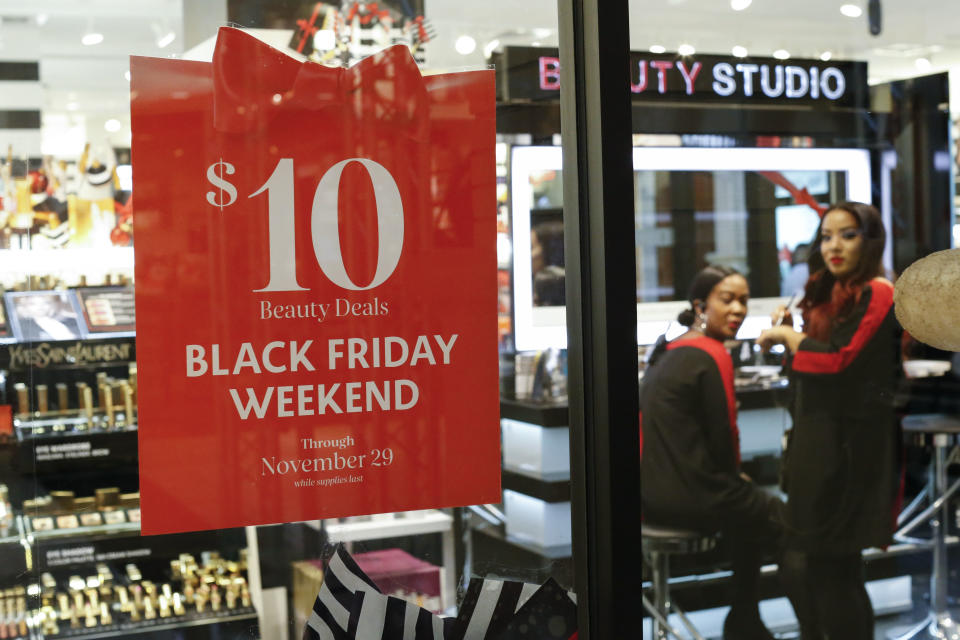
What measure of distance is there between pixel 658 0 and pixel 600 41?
11.6 feet

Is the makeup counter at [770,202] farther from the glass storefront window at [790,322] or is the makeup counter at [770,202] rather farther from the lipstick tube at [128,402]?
the lipstick tube at [128,402]

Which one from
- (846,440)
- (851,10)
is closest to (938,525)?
(846,440)

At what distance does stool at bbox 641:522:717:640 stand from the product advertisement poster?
1671 mm

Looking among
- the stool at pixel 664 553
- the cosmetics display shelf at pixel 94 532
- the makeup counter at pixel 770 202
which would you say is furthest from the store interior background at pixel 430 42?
the cosmetics display shelf at pixel 94 532

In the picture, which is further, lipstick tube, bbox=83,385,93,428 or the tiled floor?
the tiled floor

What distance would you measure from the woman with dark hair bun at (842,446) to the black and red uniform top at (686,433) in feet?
1.09

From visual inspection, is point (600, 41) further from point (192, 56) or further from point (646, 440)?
point (646, 440)

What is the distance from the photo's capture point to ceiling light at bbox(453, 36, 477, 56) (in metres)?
1.64

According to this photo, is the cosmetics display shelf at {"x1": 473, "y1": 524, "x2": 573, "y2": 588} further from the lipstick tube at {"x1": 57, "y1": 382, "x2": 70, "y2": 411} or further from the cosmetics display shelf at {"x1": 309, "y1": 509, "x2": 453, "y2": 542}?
the lipstick tube at {"x1": 57, "y1": 382, "x2": 70, "y2": 411}

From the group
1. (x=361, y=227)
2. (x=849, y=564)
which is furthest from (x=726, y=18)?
(x=361, y=227)

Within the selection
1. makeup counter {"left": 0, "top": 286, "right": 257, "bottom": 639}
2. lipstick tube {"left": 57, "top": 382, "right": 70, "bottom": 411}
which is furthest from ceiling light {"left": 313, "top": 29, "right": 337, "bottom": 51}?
lipstick tube {"left": 57, "top": 382, "right": 70, "bottom": 411}

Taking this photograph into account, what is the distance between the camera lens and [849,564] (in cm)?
371

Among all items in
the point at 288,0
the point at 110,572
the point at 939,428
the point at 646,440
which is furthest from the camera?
the point at 939,428

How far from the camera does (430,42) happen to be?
5.62 ft
